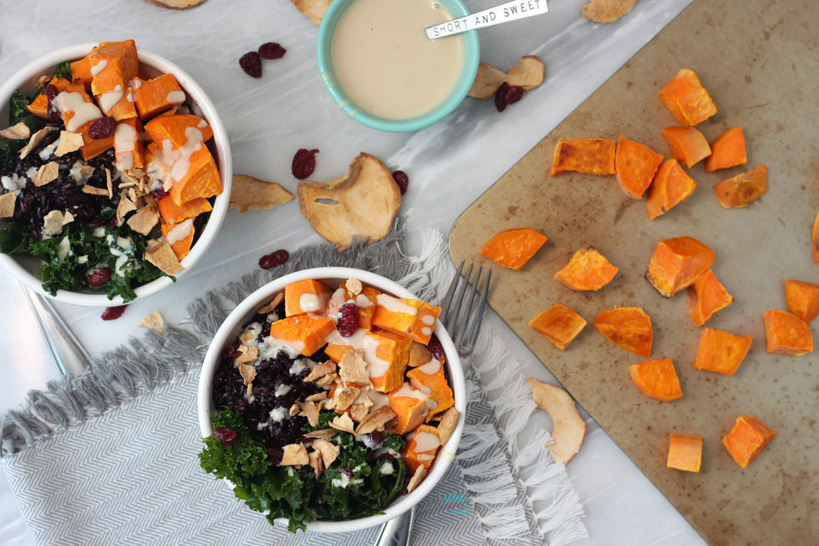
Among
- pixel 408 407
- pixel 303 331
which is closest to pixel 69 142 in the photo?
pixel 303 331

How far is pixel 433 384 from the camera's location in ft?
4.88

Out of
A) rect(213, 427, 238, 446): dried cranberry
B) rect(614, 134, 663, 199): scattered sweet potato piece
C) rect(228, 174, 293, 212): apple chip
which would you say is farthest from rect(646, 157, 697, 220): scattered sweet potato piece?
rect(213, 427, 238, 446): dried cranberry

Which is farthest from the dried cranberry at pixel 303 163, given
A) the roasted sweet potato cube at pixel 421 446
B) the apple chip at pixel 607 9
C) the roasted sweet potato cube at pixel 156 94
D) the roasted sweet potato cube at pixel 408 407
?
the apple chip at pixel 607 9

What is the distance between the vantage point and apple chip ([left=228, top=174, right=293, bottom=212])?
5.66 feet

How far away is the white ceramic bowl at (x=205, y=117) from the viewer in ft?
4.79

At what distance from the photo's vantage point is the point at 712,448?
1.76m

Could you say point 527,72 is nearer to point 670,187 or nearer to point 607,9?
point 607,9

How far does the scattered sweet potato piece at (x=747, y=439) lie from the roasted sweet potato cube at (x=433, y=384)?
0.88 meters

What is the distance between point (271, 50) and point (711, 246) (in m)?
1.42

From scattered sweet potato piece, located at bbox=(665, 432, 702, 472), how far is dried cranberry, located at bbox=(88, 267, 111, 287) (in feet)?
5.30

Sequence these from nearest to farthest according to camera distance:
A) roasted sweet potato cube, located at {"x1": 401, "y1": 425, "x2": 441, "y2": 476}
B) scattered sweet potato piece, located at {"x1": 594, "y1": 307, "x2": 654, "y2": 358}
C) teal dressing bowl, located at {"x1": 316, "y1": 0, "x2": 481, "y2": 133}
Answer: roasted sweet potato cube, located at {"x1": 401, "y1": 425, "x2": 441, "y2": 476} → teal dressing bowl, located at {"x1": 316, "y1": 0, "x2": 481, "y2": 133} → scattered sweet potato piece, located at {"x1": 594, "y1": 307, "x2": 654, "y2": 358}

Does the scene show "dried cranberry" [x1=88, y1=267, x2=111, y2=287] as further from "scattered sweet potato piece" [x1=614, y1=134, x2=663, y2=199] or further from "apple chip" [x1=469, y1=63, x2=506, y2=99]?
"scattered sweet potato piece" [x1=614, y1=134, x2=663, y2=199]

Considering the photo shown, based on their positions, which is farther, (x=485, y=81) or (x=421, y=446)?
(x=485, y=81)

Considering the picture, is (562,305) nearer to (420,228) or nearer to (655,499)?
(420,228)
